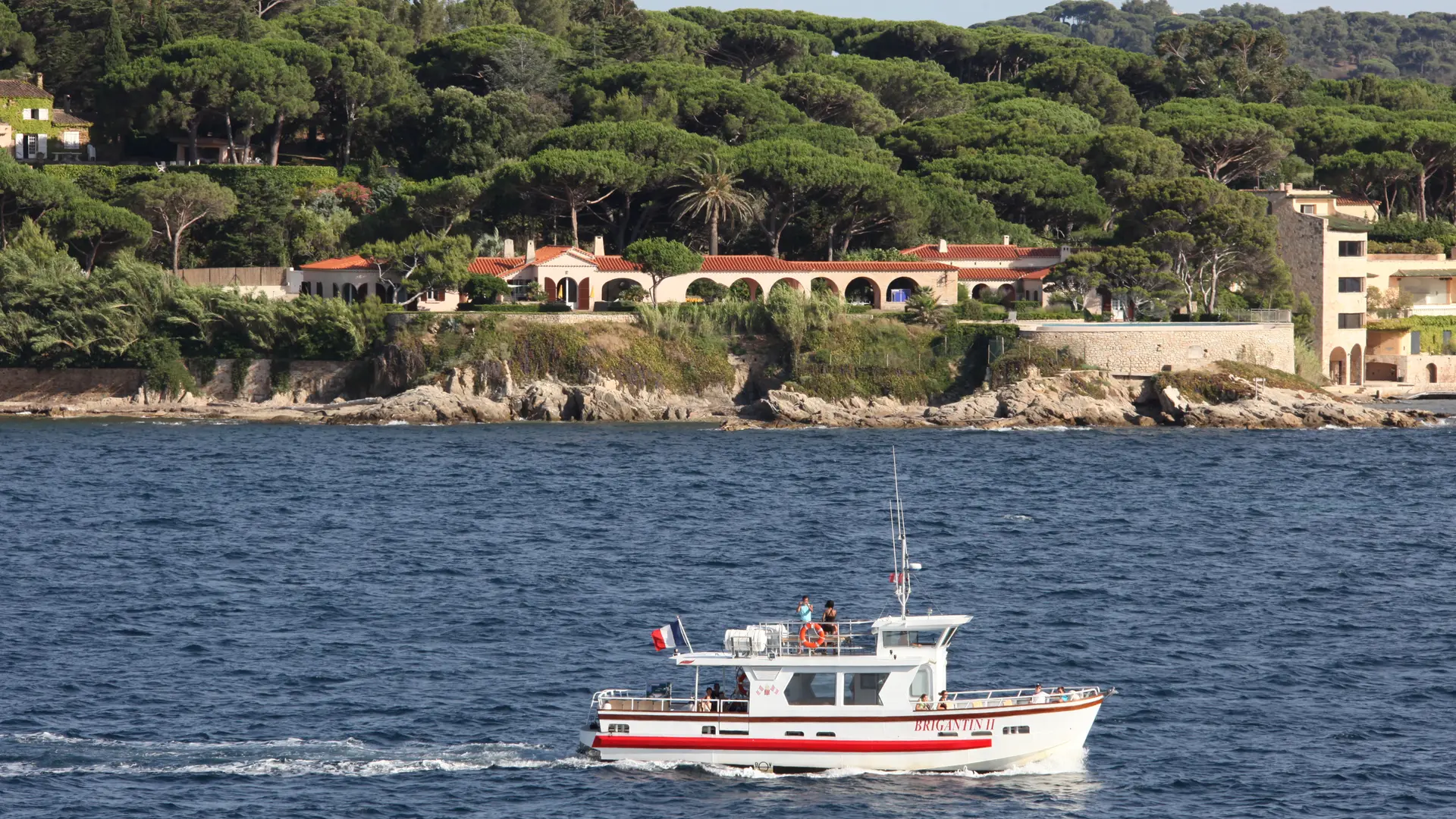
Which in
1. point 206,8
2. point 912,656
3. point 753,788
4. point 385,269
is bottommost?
point 753,788

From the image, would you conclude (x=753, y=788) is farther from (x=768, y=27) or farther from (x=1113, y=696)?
(x=768, y=27)

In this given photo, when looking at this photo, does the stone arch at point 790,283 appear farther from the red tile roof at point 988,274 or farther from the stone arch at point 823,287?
the red tile roof at point 988,274

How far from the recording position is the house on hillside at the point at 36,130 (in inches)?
5443

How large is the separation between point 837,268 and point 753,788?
77.4 meters

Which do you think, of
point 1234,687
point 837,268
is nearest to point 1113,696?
point 1234,687

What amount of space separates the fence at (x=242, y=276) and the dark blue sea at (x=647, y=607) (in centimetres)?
2843

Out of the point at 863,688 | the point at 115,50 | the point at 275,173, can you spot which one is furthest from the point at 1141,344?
the point at 115,50

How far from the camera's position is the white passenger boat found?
35.1 meters

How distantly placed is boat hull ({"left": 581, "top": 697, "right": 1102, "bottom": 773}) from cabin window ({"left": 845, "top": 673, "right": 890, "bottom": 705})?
407 millimetres

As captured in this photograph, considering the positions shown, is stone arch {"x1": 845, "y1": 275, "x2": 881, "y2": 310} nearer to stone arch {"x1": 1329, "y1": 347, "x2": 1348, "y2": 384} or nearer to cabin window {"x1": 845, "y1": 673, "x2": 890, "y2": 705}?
stone arch {"x1": 1329, "y1": 347, "x2": 1348, "y2": 384}

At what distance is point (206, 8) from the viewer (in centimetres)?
16050

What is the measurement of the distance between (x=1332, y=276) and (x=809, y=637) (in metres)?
89.2

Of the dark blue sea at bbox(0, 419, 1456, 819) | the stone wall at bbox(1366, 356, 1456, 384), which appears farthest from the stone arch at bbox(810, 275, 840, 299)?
the stone wall at bbox(1366, 356, 1456, 384)

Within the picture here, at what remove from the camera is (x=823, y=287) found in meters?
105
